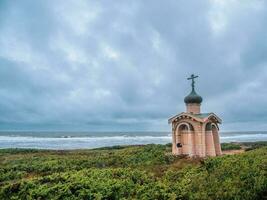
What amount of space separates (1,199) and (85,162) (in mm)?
10407

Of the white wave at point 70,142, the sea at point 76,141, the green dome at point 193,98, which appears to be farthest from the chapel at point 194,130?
the white wave at point 70,142

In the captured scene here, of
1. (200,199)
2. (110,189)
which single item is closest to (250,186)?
(200,199)

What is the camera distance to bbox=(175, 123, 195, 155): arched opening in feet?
77.5

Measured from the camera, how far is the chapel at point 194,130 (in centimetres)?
2333

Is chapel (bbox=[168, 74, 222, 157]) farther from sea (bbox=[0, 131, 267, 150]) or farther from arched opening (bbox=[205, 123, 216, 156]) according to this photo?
sea (bbox=[0, 131, 267, 150])

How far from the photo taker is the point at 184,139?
24250mm

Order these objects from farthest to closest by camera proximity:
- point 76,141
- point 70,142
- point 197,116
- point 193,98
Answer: point 76,141
point 70,142
point 193,98
point 197,116

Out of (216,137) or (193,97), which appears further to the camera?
(216,137)

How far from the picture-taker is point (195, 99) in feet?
79.0

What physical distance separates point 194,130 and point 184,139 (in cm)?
121

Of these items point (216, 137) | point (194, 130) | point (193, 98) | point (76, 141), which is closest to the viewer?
point (194, 130)

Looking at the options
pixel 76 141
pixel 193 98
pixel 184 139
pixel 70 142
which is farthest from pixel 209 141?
pixel 76 141

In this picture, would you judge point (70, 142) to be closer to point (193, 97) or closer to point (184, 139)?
point (184, 139)

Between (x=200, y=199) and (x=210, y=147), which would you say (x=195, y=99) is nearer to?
(x=210, y=147)
